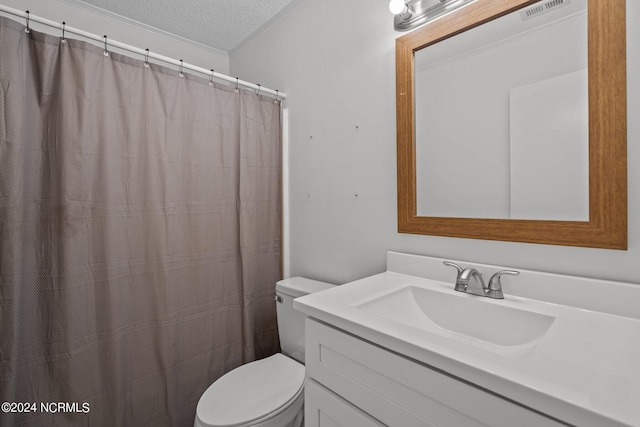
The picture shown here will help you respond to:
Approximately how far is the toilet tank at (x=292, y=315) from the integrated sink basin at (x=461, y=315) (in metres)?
0.53

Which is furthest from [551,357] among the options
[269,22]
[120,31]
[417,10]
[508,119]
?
[120,31]

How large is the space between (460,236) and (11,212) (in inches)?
64.0

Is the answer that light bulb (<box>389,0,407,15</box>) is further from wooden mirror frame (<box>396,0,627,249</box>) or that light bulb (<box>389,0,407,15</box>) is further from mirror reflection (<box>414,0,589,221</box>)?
wooden mirror frame (<box>396,0,627,249</box>)

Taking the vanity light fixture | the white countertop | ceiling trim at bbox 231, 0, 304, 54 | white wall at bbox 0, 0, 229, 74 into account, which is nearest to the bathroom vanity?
the white countertop

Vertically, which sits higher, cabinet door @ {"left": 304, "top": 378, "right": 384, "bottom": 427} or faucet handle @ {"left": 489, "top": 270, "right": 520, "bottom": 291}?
faucet handle @ {"left": 489, "top": 270, "right": 520, "bottom": 291}

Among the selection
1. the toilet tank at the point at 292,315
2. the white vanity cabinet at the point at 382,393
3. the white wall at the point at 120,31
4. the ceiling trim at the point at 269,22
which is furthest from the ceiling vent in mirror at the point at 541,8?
the white wall at the point at 120,31

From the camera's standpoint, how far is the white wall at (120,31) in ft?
5.26

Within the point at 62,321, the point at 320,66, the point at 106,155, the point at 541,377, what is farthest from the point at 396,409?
the point at 320,66

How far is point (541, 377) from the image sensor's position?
51 centimetres

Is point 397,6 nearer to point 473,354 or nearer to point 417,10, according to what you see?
point 417,10

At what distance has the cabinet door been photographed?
0.75m

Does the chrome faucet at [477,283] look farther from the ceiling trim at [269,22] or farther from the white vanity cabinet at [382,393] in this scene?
the ceiling trim at [269,22]

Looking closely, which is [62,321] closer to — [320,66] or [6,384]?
[6,384]

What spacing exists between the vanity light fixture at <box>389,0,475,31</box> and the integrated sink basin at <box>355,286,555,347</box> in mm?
1023
